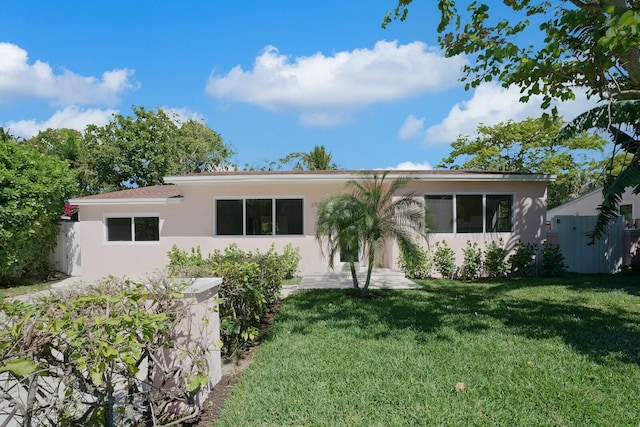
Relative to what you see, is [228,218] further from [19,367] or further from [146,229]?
[19,367]

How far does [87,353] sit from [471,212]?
12651 mm

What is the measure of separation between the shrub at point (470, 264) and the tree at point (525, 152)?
59.2 ft

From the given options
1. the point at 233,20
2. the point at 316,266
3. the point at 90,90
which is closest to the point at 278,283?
the point at 316,266

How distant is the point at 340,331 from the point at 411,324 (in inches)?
54.3

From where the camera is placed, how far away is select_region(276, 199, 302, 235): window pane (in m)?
12.9

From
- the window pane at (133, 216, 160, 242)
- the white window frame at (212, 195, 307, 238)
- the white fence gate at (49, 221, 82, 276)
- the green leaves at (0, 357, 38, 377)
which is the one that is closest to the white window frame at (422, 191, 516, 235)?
the white window frame at (212, 195, 307, 238)

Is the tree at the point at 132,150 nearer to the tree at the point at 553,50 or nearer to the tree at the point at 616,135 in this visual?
the tree at the point at 553,50

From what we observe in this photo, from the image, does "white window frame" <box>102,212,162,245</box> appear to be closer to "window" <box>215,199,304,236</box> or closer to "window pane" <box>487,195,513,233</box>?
"window" <box>215,199,304,236</box>

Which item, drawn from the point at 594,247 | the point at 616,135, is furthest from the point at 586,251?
the point at 616,135

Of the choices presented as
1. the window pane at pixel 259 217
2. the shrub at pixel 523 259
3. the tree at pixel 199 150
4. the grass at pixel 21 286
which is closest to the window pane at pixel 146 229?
the grass at pixel 21 286

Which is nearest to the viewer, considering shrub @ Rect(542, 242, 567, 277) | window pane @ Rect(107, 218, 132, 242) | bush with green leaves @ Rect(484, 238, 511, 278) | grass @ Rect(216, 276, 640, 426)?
grass @ Rect(216, 276, 640, 426)

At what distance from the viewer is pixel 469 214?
12.8m

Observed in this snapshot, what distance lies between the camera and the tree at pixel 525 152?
1079 inches

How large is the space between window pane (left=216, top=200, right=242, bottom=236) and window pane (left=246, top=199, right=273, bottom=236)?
14.2 inches
